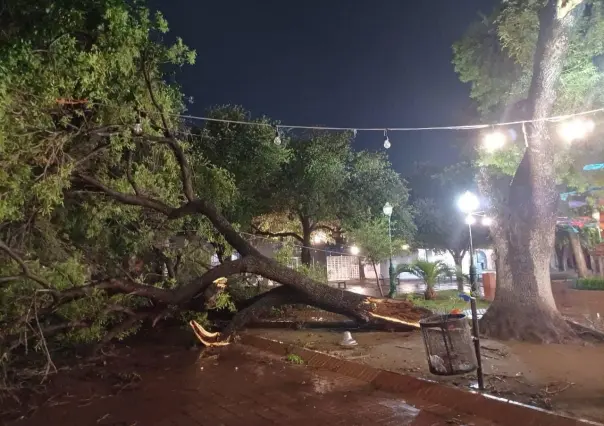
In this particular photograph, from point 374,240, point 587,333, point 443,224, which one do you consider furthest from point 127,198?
point 443,224

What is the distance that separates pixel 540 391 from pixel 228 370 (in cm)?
539

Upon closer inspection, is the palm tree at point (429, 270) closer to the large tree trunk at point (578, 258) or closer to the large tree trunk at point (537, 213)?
the large tree trunk at point (578, 258)

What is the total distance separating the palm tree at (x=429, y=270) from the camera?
18.2m

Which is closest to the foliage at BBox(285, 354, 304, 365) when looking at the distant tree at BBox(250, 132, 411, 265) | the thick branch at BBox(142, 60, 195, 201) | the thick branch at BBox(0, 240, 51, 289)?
the thick branch at BBox(142, 60, 195, 201)

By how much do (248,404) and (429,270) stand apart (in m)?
12.5

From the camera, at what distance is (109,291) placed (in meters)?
10.3

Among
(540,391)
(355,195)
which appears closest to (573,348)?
(540,391)

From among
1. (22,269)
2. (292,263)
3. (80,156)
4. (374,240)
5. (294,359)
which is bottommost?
(294,359)

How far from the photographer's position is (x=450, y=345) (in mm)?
6590

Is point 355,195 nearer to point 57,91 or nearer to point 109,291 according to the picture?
point 109,291

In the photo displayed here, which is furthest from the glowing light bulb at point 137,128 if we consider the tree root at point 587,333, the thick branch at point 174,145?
the tree root at point 587,333

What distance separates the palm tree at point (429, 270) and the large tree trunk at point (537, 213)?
7.78 metres

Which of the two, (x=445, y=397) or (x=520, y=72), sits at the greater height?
(x=520, y=72)

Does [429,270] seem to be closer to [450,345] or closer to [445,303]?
A: [445,303]
